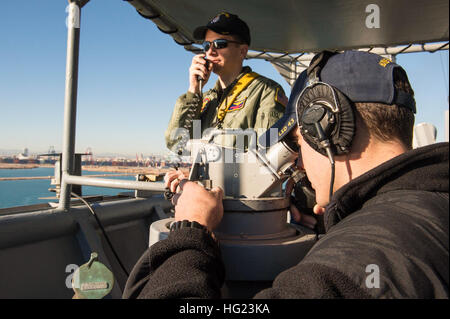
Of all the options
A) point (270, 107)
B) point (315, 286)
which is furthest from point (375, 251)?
point (270, 107)

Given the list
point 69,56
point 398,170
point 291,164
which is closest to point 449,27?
point 398,170

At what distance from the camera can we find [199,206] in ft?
3.51

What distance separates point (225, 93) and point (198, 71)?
7.4 inches

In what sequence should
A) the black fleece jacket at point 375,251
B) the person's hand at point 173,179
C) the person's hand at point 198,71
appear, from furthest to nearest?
the person's hand at point 198,71, the person's hand at point 173,179, the black fleece jacket at point 375,251

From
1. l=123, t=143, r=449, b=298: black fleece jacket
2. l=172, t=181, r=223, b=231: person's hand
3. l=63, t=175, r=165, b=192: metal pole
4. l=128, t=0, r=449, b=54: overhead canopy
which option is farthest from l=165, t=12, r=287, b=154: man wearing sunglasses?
l=128, t=0, r=449, b=54: overhead canopy

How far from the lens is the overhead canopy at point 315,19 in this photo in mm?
2783

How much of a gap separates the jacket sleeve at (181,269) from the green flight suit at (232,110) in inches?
35.1

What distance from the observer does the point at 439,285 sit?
530 millimetres

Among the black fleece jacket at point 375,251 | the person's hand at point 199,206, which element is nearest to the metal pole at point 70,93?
the person's hand at point 199,206

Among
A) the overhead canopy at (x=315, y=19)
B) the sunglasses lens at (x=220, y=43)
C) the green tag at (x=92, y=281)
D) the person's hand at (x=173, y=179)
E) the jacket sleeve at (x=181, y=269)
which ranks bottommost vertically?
the green tag at (x=92, y=281)

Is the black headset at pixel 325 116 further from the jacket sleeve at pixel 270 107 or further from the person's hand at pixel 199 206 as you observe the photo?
the jacket sleeve at pixel 270 107

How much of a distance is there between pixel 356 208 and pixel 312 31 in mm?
2870

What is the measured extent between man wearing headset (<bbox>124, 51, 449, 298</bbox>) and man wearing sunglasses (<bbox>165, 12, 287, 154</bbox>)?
686 millimetres

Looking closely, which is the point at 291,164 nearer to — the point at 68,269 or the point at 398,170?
the point at 398,170
